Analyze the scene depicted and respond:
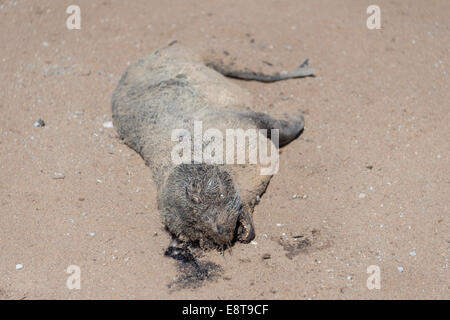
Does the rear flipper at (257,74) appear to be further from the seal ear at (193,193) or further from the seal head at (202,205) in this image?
the seal ear at (193,193)

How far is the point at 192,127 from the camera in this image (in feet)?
20.6

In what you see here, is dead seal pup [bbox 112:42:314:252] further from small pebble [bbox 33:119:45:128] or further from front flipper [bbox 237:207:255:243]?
small pebble [bbox 33:119:45:128]

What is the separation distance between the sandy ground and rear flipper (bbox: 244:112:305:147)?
0.20 m

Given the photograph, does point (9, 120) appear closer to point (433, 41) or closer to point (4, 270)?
point (4, 270)

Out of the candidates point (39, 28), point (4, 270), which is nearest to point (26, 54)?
point (39, 28)

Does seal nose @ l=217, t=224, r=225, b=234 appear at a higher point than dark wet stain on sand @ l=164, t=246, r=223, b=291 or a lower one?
higher

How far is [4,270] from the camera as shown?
18.0ft

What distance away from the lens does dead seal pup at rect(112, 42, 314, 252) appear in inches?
210

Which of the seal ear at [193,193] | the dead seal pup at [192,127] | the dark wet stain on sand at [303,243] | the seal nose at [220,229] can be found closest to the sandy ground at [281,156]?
the dark wet stain on sand at [303,243]

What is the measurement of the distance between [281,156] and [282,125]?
0.41 m

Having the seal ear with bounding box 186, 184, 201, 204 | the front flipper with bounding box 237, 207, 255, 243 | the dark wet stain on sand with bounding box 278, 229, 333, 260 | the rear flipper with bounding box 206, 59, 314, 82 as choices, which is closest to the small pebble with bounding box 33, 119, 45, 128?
the rear flipper with bounding box 206, 59, 314, 82

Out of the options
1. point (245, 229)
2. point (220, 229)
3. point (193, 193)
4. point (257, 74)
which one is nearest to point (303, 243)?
point (245, 229)

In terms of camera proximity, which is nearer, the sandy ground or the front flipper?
the sandy ground

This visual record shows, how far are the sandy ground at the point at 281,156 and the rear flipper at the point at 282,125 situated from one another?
202 millimetres
